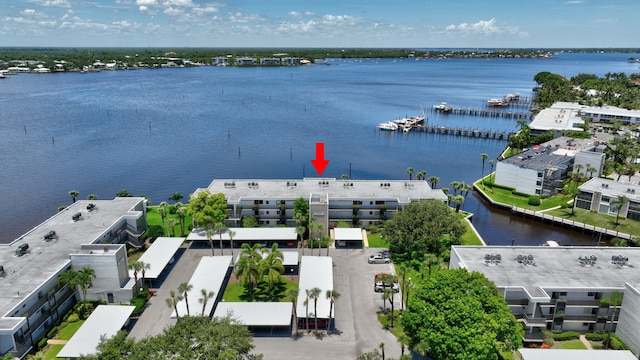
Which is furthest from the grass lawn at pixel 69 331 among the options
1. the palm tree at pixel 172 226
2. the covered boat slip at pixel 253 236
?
the palm tree at pixel 172 226

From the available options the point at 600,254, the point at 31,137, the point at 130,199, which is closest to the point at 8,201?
the point at 130,199

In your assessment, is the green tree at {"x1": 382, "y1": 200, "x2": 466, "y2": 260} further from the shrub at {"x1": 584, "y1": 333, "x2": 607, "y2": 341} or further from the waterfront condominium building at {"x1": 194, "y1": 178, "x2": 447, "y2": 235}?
the shrub at {"x1": 584, "y1": 333, "x2": 607, "y2": 341}

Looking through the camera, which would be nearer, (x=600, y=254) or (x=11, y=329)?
(x=11, y=329)

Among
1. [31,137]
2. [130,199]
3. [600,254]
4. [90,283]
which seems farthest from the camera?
[31,137]

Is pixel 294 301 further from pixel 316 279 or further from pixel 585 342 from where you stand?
pixel 585 342

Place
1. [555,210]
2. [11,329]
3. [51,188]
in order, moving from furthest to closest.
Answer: [51,188] → [555,210] → [11,329]

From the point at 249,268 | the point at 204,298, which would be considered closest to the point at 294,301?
the point at 249,268

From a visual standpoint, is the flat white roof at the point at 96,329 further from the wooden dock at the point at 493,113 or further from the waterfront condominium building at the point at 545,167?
the wooden dock at the point at 493,113

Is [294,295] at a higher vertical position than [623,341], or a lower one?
higher

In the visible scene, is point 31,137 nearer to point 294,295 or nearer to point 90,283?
point 90,283
